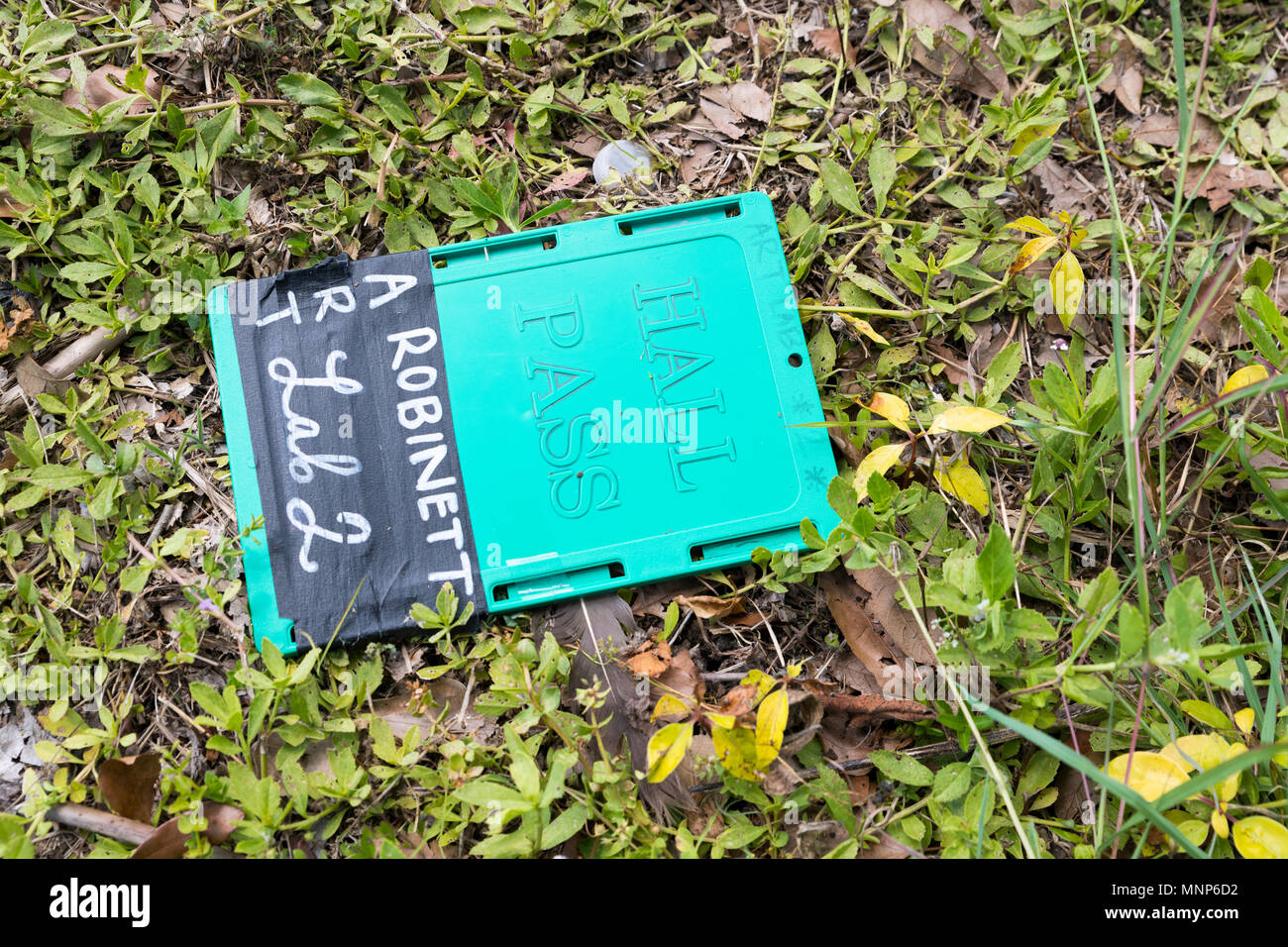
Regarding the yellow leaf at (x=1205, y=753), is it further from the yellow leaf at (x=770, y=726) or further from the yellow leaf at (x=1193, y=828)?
the yellow leaf at (x=770, y=726)

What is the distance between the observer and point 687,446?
2145mm

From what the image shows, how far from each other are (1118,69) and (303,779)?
3.01 metres

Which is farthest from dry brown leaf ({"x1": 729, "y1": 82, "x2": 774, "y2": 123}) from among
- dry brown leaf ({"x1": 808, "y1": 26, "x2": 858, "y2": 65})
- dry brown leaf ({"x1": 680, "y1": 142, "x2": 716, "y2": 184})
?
dry brown leaf ({"x1": 808, "y1": 26, "x2": 858, "y2": 65})

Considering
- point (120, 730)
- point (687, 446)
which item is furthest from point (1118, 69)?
point (120, 730)

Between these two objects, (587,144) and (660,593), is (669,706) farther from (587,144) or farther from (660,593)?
(587,144)

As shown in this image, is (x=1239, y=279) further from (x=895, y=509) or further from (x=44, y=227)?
(x=44, y=227)

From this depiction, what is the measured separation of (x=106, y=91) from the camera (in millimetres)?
2275

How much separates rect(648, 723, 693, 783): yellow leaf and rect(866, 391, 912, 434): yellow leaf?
892mm

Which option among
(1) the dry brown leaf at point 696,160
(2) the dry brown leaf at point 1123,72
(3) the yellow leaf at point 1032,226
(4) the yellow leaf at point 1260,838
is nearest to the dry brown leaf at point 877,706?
(4) the yellow leaf at point 1260,838

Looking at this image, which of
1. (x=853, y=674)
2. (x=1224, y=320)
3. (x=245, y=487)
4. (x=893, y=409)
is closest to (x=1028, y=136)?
(x=1224, y=320)

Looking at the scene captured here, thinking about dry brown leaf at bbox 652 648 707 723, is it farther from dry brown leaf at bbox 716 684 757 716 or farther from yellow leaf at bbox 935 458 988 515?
yellow leaf at bbox 935 458 988 515
